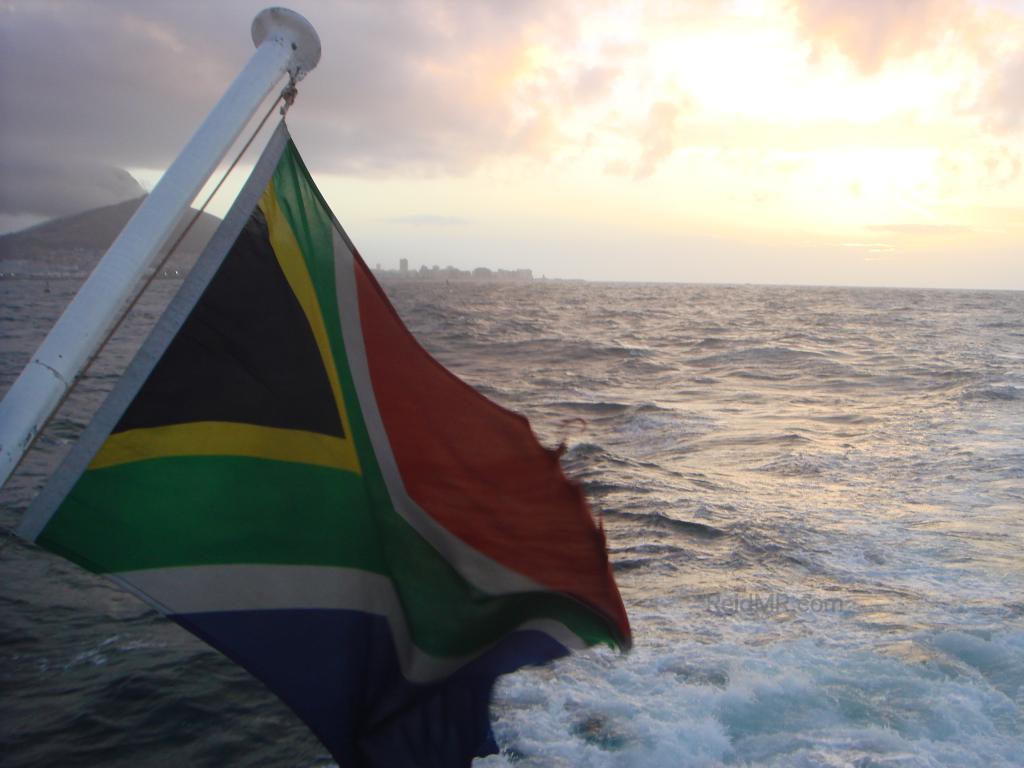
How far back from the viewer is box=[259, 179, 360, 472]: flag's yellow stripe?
2.63 m

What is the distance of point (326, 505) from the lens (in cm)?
271

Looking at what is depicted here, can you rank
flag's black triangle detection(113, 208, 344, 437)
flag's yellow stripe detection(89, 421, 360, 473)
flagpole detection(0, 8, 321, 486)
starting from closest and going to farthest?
1. flagpole detection(0, 8, 321, 486)
2. flag's yellow stripe detection(89, 421, 360, 473)
3. flag's black triangle detection(113, 208, 344, 437)

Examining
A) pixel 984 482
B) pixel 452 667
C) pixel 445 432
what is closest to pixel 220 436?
pixel 445 432

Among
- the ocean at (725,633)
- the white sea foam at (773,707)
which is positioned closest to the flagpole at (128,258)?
the ocean at (725,633)

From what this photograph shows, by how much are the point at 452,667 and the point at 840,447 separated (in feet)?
33.8

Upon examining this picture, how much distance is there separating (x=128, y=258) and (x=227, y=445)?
65 cm

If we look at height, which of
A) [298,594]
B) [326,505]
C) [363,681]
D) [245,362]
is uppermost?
[245,362]

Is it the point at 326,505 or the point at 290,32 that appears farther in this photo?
the point at 326,505

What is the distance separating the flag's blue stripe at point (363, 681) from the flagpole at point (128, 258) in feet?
2.28

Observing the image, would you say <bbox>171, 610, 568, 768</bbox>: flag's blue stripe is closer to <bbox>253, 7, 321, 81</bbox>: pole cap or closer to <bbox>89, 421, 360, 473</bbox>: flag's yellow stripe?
<bbox>89, 421, 360, 473</bbox>: flag's yellow stripe

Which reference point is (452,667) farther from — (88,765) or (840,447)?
(840,447)

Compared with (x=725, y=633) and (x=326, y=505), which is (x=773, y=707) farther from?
(x=326, y=505)

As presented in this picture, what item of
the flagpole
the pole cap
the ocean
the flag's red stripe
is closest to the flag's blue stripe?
the flag's red stripe

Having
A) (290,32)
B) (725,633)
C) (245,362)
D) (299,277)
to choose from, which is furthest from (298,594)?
(725,633)
